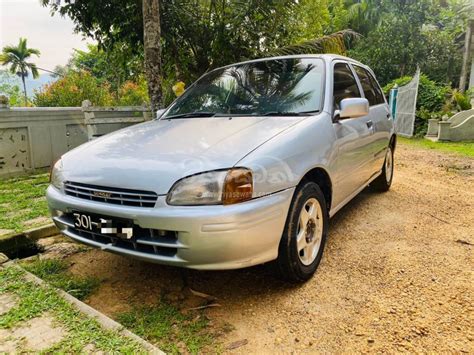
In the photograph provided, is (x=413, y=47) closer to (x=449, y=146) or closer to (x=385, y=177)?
(x=449, y=146)

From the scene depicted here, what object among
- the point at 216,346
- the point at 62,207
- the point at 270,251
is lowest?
the point at 216,346

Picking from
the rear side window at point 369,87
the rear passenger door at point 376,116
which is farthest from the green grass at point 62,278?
the rear side window at point 369,87

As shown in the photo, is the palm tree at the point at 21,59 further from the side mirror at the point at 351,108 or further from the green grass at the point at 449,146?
the side mirror at the point at 351,108

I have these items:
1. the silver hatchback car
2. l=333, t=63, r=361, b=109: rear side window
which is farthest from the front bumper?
l=333, t=63, r=361, b=109: rear side window

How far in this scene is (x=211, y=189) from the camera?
6.52 feet

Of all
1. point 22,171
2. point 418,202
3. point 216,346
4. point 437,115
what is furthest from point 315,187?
point 437,115

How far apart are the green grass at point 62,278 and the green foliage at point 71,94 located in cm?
889

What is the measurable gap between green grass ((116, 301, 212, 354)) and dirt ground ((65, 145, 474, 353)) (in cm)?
10

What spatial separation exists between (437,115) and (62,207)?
1211 centimetres

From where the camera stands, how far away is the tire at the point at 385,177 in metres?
4.76

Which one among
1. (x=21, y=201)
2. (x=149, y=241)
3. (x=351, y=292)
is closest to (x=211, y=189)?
(x=149, y=241)

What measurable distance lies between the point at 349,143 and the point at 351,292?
1.28 m

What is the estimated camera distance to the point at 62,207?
2.42m

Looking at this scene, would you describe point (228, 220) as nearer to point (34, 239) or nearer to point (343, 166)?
point (343, 166)
